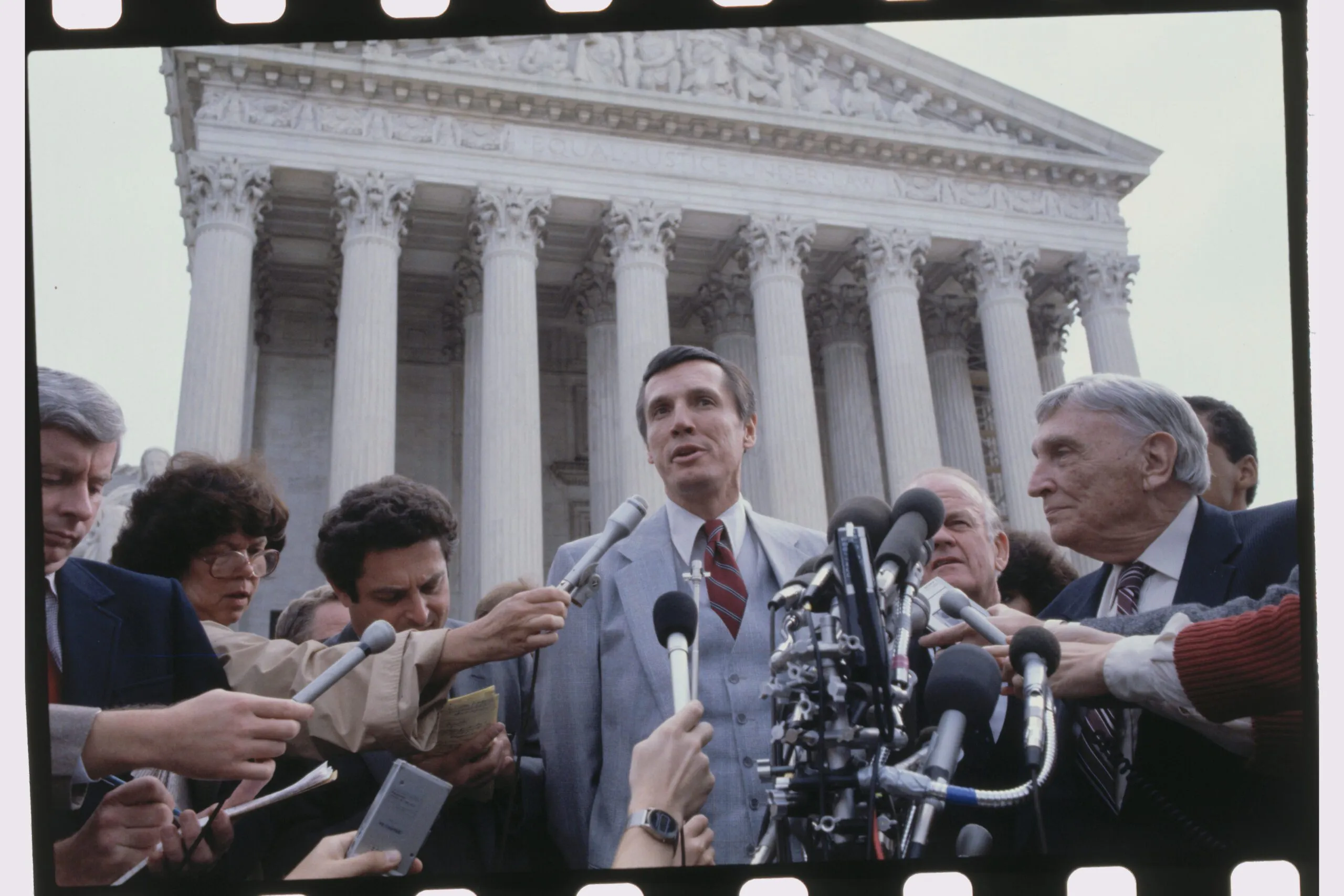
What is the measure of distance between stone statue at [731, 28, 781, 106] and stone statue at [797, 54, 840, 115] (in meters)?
0.50

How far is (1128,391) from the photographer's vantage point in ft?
20.2

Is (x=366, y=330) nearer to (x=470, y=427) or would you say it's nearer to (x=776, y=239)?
(x=470, y=427)

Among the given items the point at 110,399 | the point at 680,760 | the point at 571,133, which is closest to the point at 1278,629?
the point at 680,760

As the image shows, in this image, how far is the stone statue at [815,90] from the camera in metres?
23.6

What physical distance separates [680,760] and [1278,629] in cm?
273

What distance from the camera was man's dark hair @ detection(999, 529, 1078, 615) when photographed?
24.7 ft

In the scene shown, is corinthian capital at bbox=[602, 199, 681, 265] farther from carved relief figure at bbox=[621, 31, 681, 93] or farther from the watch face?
the watch face

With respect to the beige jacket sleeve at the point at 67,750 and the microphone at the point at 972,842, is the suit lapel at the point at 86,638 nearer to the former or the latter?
the beige jacket sleeve at the point at 67,750

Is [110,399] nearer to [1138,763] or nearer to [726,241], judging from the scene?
[1138,763]

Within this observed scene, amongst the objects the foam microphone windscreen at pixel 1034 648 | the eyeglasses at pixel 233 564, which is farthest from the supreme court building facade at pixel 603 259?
the foam microphone windscreen at pixel 1034 648

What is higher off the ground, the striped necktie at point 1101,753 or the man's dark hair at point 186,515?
the man's dark hair at point 186,515

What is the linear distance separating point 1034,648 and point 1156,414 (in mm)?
2168

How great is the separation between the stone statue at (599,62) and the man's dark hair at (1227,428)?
742 inches

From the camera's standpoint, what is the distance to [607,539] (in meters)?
5.46
